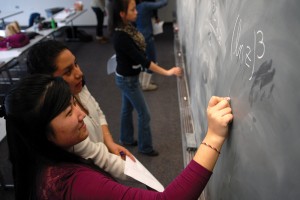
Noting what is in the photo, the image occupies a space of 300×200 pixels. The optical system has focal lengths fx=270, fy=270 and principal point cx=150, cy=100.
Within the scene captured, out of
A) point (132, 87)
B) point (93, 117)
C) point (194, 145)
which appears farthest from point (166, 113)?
point (93, 117)

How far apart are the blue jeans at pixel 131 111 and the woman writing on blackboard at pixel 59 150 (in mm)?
1243

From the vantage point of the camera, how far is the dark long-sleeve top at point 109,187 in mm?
735

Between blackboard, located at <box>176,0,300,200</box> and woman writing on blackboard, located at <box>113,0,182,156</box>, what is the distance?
3.67 feet

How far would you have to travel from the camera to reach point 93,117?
1.34 m

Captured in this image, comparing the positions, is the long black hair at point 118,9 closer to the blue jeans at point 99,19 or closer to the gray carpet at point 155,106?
the gray carpet at point 155,106

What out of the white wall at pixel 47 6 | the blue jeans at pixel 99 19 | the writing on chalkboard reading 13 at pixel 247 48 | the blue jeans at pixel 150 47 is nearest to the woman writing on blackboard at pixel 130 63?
the writing on chalkboard reading 13 at pixel 247 48

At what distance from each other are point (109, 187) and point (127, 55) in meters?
1.36

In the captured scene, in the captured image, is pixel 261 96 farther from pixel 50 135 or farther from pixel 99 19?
pixel 99 19

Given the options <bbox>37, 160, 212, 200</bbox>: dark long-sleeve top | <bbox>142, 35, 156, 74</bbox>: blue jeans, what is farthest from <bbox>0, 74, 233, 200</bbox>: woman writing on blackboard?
<bbox>142, 35, 156, 74</bbox>: blue jeans

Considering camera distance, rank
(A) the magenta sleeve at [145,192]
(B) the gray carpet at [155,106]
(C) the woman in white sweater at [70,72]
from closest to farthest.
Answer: (A) the magenta sleeve at [145,192]
(C) the woman in white sweater at [70,72]
(B) the gray carpet at [155,106]

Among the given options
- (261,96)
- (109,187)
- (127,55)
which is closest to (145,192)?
(109,187)

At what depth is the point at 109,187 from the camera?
0.75 metres

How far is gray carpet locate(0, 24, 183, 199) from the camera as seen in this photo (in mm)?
2440

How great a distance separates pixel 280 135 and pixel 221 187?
494mm
